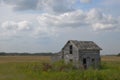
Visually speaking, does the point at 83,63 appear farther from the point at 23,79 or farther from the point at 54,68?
the point at 23,79

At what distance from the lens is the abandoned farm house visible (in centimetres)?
4603

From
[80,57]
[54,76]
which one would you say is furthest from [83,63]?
[54,76]

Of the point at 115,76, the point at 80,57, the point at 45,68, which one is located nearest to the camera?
the point at 115,76

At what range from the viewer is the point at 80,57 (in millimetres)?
46062

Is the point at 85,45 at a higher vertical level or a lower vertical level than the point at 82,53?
higher

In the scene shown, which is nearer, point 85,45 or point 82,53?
point 82,53

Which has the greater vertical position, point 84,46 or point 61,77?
point 84,46

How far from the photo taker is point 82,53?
4612cm

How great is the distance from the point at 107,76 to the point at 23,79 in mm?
8281

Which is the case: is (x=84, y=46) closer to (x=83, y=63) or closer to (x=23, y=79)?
(x=83, y=63)

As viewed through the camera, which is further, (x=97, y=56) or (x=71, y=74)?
(x=97, y=56)

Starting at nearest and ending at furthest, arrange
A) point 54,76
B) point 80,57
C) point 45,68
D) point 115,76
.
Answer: point 115,76 → point 54,76 → point 45,68 → point 80,57

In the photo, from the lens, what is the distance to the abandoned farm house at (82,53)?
46.0m

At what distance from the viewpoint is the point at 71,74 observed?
31969 mm
